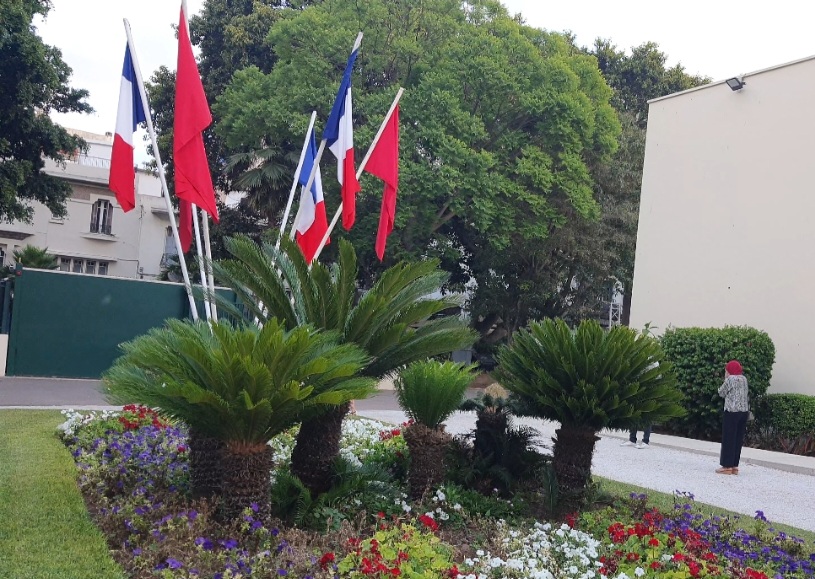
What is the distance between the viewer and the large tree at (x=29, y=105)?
19.2 metres

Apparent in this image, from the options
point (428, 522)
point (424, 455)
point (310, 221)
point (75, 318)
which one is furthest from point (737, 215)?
point (75, 318)

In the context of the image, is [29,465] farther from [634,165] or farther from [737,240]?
[634,165]

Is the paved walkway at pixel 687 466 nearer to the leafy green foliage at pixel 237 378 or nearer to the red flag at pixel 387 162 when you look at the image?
the leafy green foliage at pixel 237 378

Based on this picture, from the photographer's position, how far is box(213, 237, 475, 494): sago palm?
6.28 meters

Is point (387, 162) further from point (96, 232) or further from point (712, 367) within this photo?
point (96, 232)

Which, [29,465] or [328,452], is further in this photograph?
[29,465]

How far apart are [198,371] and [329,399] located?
0.84 m

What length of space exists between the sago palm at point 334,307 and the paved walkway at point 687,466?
1.68m

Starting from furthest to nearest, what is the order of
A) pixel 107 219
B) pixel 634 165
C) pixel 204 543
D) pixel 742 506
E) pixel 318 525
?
pixel 107 219 → pixel 634 165 → pixel 742 506 → pixel 318 525 → pixel 204 543

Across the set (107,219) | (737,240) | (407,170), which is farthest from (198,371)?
(107,219)

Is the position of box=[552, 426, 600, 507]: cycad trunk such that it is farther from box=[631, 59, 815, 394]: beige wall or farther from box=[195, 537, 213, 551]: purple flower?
box=[631, 59, 815, 394]: beige wall

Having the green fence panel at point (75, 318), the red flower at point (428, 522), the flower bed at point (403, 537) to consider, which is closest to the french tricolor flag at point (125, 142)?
the flower bed at point (403, 537)

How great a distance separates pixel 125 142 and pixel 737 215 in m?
13.7

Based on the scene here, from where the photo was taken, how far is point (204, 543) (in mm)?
4914
